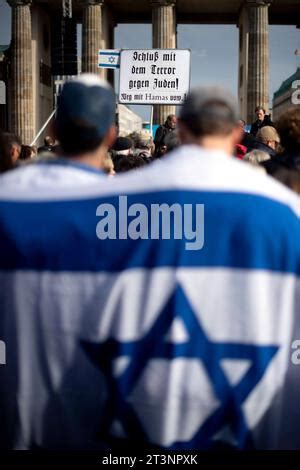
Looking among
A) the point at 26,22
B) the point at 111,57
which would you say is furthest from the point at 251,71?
the point at 111,57

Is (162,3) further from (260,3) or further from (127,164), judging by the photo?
(127,164)

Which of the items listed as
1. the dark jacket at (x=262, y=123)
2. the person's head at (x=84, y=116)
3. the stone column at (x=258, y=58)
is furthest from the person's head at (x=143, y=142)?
the stone column at (x=258, y=58)

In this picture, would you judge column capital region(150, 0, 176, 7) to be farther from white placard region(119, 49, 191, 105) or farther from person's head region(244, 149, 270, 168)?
person's head region(244, 149, 270, 168)

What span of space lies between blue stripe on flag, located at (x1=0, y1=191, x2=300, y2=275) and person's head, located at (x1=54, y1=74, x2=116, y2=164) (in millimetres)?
235

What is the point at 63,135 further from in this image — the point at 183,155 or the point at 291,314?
the point at 291,314

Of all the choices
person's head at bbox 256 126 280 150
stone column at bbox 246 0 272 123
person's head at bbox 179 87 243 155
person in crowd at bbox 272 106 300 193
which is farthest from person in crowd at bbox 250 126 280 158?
stone column at bbox 246 0 272 123

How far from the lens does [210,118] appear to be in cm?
261

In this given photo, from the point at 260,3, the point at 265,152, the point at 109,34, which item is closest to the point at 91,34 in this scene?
the point at 109,34

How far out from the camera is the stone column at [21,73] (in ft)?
155

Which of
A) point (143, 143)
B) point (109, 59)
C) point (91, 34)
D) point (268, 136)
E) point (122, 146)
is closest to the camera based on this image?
point (268, 136)

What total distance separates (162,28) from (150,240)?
45.0 meters

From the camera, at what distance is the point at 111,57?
14.6 meters

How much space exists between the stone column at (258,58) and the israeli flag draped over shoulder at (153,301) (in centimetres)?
4376

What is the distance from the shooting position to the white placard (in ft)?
A: 45.7
